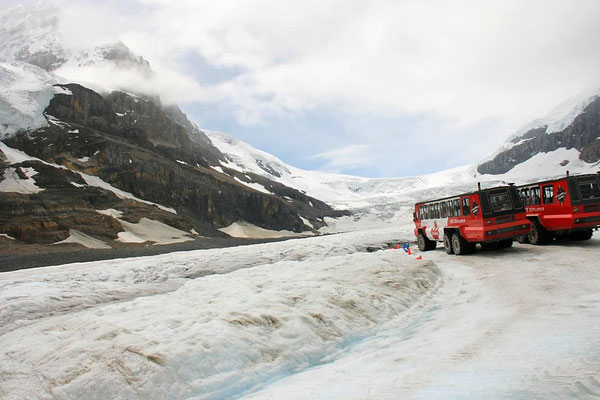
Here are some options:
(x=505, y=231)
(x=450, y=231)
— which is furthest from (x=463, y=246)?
(x=505, y=231)

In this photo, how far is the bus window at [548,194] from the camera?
1839cm

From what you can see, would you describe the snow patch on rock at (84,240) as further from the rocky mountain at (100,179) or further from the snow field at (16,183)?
the snow field at (16,183)

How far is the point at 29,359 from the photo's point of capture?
5.80 m

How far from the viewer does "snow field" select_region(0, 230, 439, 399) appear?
530 centimetres

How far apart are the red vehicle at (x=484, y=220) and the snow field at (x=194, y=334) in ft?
24.4

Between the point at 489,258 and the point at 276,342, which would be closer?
the point at 276,342

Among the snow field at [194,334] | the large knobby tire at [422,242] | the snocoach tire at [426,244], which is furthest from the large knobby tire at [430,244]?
the snow field at [194,334]

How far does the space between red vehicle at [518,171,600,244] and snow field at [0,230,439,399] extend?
10.6m

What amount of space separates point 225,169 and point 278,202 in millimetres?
48452

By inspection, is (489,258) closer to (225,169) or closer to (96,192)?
(96,192)

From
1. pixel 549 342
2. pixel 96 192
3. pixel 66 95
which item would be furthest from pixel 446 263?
pixel 66 95

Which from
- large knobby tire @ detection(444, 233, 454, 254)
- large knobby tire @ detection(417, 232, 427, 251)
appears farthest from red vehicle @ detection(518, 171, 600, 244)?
large knobby tire @ detection(417, 232, 427, 251)

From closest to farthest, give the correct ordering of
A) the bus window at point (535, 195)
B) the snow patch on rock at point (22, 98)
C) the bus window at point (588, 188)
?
the bus window at point (588, 188) → the bus window at point (535, 195) → the snow patch on rock at point (22, 98)

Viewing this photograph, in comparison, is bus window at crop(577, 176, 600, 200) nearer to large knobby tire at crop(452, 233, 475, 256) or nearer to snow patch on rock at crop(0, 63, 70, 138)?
large knobby tire at crop(452, 233, 475, 256)
